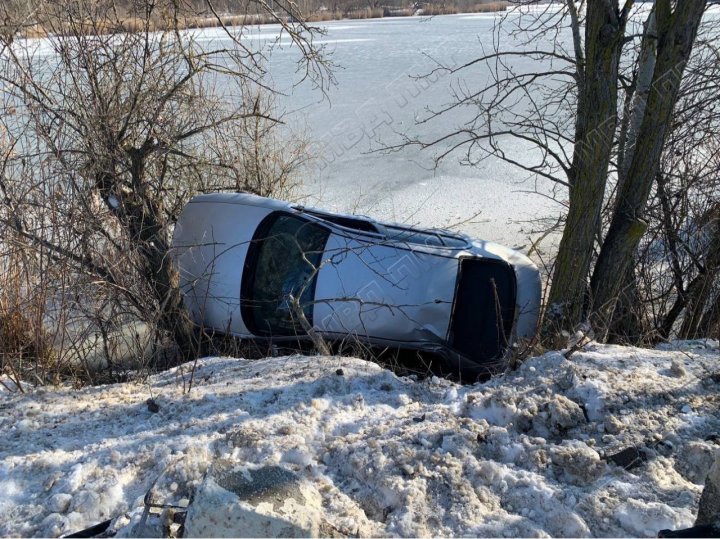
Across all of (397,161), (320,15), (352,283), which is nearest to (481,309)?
(352,283)

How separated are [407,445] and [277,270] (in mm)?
2983

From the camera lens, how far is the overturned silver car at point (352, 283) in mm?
5336

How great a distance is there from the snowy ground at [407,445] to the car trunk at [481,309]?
158 cm

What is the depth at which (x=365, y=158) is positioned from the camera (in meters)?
10.8

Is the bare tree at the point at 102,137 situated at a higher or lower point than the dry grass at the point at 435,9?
lower

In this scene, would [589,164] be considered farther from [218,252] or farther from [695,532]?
[695,532]

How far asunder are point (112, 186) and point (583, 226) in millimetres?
3771

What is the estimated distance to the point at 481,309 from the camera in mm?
5477

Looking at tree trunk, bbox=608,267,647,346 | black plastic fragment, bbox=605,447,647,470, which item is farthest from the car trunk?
black plastic fragment, bbox=605,447,647,470

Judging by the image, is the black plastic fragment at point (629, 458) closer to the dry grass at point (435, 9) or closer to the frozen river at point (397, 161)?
the frozen river at point (397, 161)

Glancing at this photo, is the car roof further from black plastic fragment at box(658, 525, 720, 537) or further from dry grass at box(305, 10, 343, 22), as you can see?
black plastic fragment at box(658, 525, 720, 537)

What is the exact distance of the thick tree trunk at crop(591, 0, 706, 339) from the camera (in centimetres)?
480

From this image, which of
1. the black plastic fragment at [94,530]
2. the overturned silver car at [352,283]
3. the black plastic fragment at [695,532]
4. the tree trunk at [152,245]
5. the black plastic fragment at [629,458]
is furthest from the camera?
the overturned silver car at [352,283]

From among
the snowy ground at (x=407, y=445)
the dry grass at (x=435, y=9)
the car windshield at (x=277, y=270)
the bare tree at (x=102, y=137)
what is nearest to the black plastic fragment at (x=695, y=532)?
the snowy ground at (x=407, y=445)
